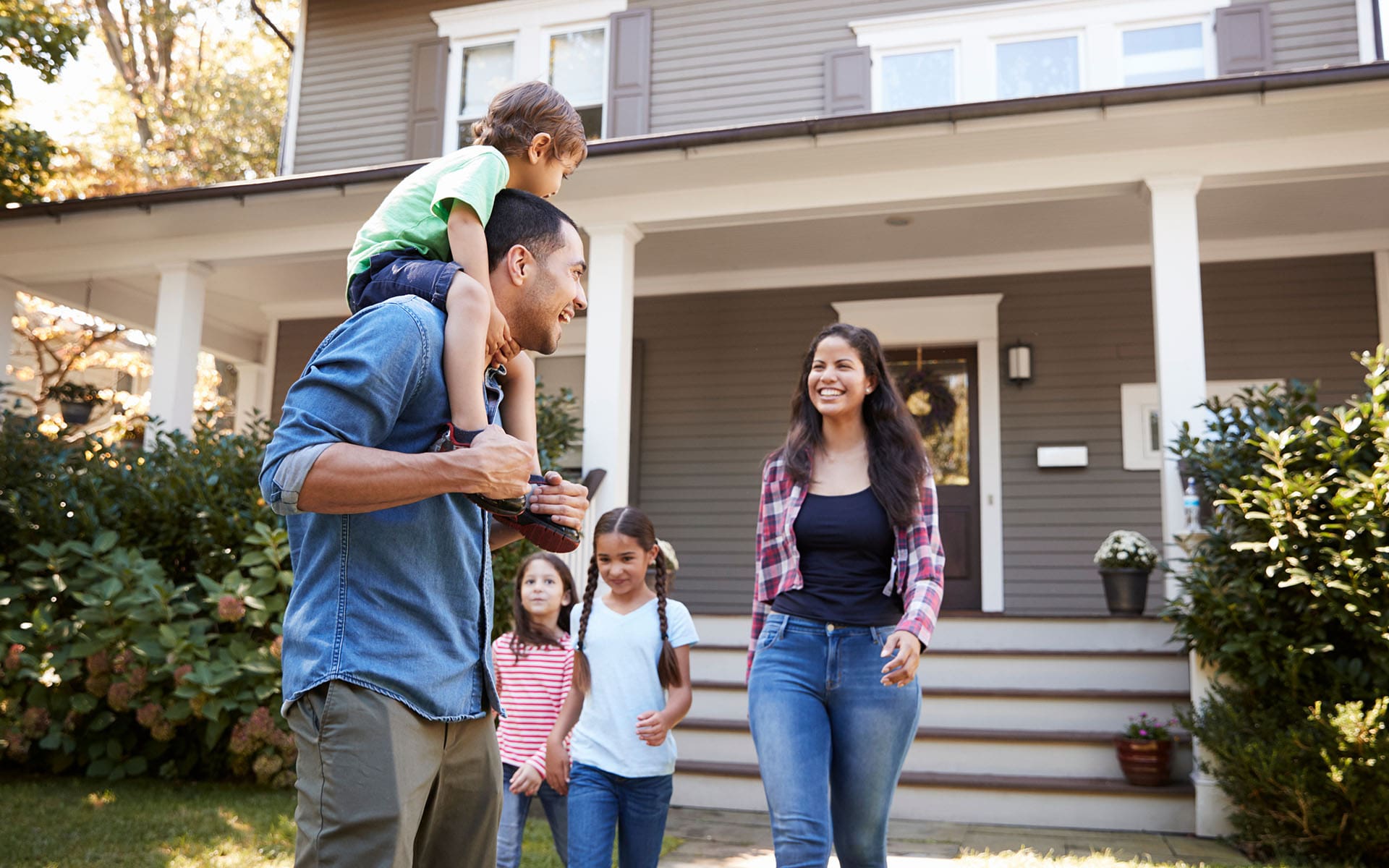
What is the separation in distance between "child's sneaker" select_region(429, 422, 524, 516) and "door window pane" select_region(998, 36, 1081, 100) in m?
8.05

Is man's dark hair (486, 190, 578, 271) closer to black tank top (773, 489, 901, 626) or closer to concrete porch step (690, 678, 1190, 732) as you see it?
black tank top (773, 489, 901, 626)

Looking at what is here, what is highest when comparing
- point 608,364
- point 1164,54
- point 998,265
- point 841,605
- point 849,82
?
point 1164,54

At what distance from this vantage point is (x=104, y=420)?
17250 mm

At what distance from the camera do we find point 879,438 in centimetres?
301

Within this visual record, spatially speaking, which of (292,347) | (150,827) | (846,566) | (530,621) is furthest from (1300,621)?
(292,347)

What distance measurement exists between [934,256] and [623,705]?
19.7 feet

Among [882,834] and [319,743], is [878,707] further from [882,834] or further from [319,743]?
[319,743]

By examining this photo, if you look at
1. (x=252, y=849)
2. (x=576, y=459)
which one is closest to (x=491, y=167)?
(x=252, y=849)

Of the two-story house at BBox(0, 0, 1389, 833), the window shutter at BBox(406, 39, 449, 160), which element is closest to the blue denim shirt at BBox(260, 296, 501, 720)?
the two-story house at BBox(0, 0, 1389, 833)

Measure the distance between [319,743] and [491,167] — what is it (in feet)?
3.03

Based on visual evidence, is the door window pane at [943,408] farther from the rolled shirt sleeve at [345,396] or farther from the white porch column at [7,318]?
the rolled shirt sleeve at [345,396]

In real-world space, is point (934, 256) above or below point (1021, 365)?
above

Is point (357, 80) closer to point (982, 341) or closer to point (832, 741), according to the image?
point (982, 341)

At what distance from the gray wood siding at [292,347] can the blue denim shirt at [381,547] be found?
928cm
